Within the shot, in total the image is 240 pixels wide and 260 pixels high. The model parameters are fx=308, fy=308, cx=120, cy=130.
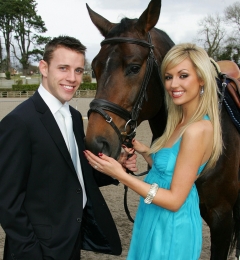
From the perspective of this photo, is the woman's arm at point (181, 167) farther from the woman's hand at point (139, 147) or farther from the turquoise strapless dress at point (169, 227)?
the woman's hand at point (139, 147)

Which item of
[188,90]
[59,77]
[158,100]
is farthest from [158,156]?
[59,77]

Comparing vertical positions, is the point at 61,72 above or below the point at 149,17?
below

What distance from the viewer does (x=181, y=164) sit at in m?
1.74

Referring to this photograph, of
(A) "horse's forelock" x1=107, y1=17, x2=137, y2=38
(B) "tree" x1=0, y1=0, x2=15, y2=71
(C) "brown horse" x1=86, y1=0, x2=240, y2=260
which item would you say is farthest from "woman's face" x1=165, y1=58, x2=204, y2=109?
(B) "tree" x1=0, y1=0, x2=15, y2=71

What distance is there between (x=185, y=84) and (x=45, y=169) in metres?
0.97

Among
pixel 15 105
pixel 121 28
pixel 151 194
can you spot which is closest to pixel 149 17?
pixel 121 28

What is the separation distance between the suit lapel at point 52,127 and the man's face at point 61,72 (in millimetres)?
123

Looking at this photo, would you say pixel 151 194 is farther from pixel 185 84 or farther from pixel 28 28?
pixel 28 28

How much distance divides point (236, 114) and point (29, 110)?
5.38 feet

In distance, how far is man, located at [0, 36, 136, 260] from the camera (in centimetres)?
167

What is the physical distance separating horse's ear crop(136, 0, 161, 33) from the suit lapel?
3.03 feet

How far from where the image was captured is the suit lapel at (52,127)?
1.83m

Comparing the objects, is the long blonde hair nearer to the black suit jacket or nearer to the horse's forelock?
the horse's forelock

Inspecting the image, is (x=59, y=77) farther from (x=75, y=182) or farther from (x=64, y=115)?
(x=75, y=182)
